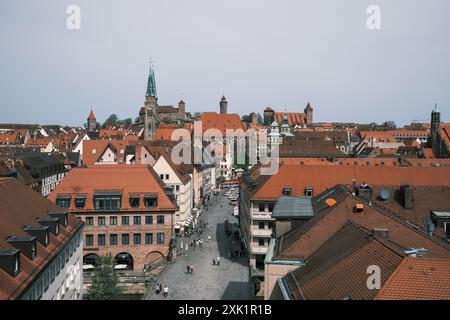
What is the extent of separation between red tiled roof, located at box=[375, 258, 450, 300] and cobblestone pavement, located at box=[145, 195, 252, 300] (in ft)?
71.8

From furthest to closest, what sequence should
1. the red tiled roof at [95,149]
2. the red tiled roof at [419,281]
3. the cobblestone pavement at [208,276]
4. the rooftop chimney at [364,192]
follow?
1. the red tiled roof at [95,149]
2. the cobblestone pavement at [208,276]
3. the rooftop chimney at [364,192]
4. the red tiled roof at [419,281]

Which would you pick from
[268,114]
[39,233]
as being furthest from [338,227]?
[268,114]

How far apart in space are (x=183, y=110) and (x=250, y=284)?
539 ft

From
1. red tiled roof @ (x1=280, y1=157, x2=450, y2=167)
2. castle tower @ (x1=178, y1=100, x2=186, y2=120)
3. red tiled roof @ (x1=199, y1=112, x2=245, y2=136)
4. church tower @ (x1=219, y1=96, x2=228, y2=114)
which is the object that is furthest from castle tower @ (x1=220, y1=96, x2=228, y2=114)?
red tiled roof @ (x1=280, y1=157, x2=450, y2=167)

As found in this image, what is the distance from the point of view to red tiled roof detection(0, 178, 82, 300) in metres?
19.8

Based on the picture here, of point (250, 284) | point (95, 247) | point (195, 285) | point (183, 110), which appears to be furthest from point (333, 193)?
point (183, 110)

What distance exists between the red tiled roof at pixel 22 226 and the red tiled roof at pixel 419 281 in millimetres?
12448

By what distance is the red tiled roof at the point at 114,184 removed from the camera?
1805 inches

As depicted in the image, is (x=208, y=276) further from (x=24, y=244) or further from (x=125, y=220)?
(x=24, y=244)

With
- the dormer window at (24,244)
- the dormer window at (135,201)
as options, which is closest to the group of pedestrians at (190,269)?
the dormer window at (135,201)

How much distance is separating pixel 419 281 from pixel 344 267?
3271 millimetres

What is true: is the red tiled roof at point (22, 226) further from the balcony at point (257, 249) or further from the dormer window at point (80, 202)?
the balcony at point (257, 249)

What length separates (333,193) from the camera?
31.6 m
